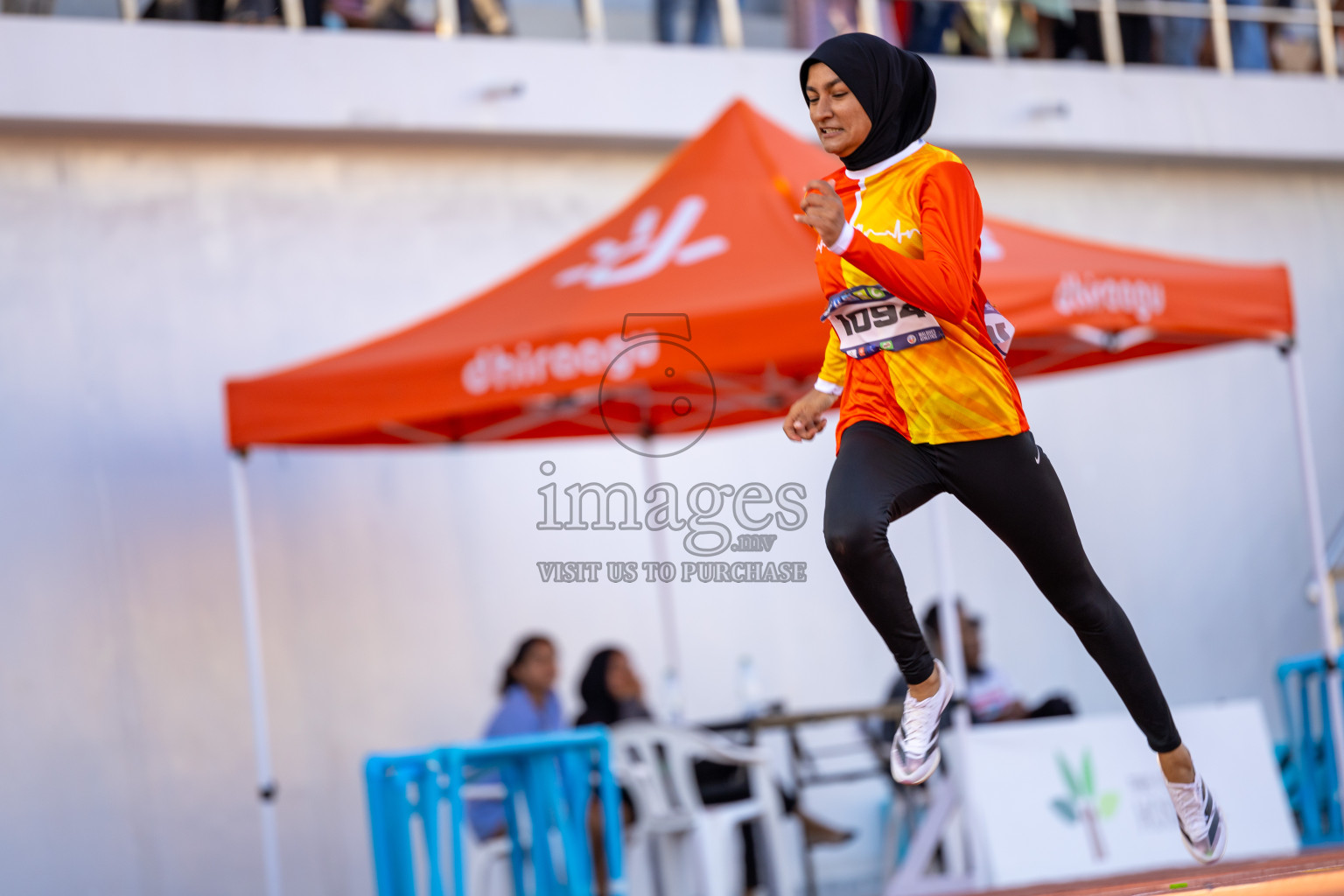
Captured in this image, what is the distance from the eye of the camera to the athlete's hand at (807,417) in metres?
2.98

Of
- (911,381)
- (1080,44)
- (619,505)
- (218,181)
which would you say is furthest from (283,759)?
(1080,44)

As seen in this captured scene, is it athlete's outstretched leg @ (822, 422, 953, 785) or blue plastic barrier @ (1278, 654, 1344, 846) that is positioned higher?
athlete's outstretched leg @ (822, 422, 953, 785)

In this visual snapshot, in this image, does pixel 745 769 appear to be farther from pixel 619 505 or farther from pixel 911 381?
pixel 911 381

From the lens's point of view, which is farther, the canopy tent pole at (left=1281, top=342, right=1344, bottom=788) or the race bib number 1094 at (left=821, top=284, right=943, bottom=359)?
the canopy tent pole at (left=1281, top=342, right=1344, bottom=788)

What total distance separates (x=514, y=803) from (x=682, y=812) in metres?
0.80

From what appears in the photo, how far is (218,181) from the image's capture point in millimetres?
7742

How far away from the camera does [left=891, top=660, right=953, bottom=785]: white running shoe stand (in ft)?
9.92

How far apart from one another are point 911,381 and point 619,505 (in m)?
5.45

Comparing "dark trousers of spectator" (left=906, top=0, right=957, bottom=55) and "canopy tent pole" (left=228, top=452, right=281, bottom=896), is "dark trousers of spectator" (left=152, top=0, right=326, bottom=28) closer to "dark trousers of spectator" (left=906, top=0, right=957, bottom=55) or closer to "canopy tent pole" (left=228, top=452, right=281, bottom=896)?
"canopy tent pole" (left=228, top=452, right=281, bottom=896)

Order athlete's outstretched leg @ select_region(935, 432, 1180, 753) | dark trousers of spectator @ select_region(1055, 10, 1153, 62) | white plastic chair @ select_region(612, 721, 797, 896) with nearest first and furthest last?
athlete's outstretched leg @ select_region(935, 432, 1180, 753) < white plastic chair @ select_region(612, 721, 797, 896) < dark trousers of spectator @ select_region(1055, 10, 1153, 62)

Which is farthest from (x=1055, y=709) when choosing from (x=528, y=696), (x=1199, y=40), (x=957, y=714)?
(x=1199, y=40)

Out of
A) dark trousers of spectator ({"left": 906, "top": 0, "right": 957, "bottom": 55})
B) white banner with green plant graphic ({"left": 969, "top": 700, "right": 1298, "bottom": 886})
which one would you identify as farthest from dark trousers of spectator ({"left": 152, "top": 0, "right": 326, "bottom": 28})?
white banner with green plant graphic ({"left": 969, "top": 700, "right": 1298, "bottom": 886})

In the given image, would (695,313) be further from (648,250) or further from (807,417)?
(807,417)

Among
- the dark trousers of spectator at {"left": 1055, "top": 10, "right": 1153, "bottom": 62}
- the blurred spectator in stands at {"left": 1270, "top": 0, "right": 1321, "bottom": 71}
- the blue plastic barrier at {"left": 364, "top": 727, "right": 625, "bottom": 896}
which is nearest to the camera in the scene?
the blue plastic barrier at {"left": 364, "top": 727, "right": 625, "bottom": 896}
